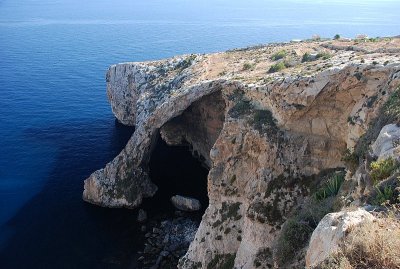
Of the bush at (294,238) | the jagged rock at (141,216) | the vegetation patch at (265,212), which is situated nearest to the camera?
the bush at (294,238)

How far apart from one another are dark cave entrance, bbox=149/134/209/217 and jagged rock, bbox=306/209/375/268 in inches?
1602

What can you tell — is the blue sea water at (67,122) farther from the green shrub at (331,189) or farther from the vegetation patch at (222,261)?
the green shrub at (331,189)

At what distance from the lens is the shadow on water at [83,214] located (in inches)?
1837

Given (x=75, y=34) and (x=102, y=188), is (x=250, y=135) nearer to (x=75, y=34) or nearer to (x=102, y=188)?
(x=102, y=188)

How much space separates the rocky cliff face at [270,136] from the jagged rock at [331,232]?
55.8 feet

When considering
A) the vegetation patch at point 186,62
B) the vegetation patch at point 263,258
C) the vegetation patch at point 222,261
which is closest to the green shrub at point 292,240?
the vegetation patch at point 263,258

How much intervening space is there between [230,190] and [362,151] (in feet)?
61.5

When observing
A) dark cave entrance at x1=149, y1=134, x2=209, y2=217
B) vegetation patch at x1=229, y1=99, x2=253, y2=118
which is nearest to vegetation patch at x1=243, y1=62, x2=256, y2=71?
vegetation patch at x1=229, y1=99, x2=253, y2=118

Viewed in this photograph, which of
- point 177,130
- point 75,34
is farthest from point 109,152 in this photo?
point 75,34

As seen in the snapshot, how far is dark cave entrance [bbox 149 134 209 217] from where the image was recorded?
58.2 metres

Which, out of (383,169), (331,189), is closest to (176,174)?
(331,189)

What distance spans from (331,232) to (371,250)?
2371 millimetres

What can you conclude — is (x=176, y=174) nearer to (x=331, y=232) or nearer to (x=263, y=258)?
(x=263, y=258)

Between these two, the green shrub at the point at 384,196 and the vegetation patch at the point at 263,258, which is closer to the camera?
the green shrub at the point at 384,196
